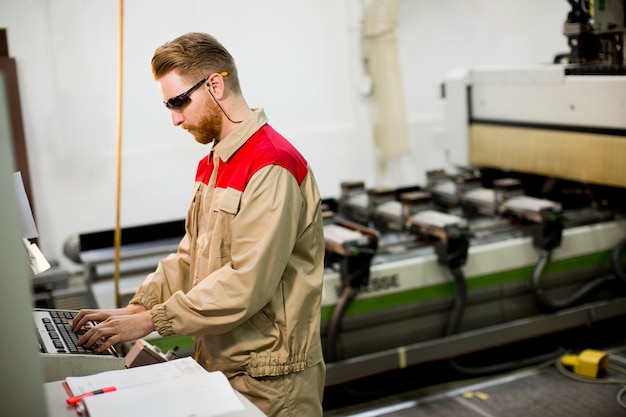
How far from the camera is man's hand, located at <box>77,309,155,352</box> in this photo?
1.98 meters

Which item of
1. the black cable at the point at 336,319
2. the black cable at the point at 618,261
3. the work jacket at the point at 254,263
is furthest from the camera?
the black cable at the point at 618,261

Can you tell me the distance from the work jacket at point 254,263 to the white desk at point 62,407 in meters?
0.26

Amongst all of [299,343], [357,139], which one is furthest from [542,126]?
[299,343]

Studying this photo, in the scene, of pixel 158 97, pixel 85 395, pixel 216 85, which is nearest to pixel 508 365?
pixel 158 97

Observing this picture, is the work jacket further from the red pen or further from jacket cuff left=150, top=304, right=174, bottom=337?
the red pen

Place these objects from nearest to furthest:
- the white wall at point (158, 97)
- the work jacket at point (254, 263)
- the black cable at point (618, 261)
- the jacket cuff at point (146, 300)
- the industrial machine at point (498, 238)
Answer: the work jacket at point (254, 263), the jacket cuff at point (146, 300), the industrial machine at point (498, 238), the black cable at point (618, 261), the white wall at point (158, 97)

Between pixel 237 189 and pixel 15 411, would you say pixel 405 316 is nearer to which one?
pixel 237 189

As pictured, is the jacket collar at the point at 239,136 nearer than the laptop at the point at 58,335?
No

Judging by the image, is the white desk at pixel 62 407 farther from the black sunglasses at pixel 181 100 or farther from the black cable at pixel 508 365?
the black cable at pixel 508 365

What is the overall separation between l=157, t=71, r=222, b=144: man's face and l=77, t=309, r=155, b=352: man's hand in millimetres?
517

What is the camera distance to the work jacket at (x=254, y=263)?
1939mm

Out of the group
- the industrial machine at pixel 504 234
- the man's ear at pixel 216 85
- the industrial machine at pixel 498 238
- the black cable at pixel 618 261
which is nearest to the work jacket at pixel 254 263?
the man's ear at pixel 216 85

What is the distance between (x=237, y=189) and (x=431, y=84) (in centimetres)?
416

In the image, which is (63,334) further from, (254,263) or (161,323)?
(254,263)
